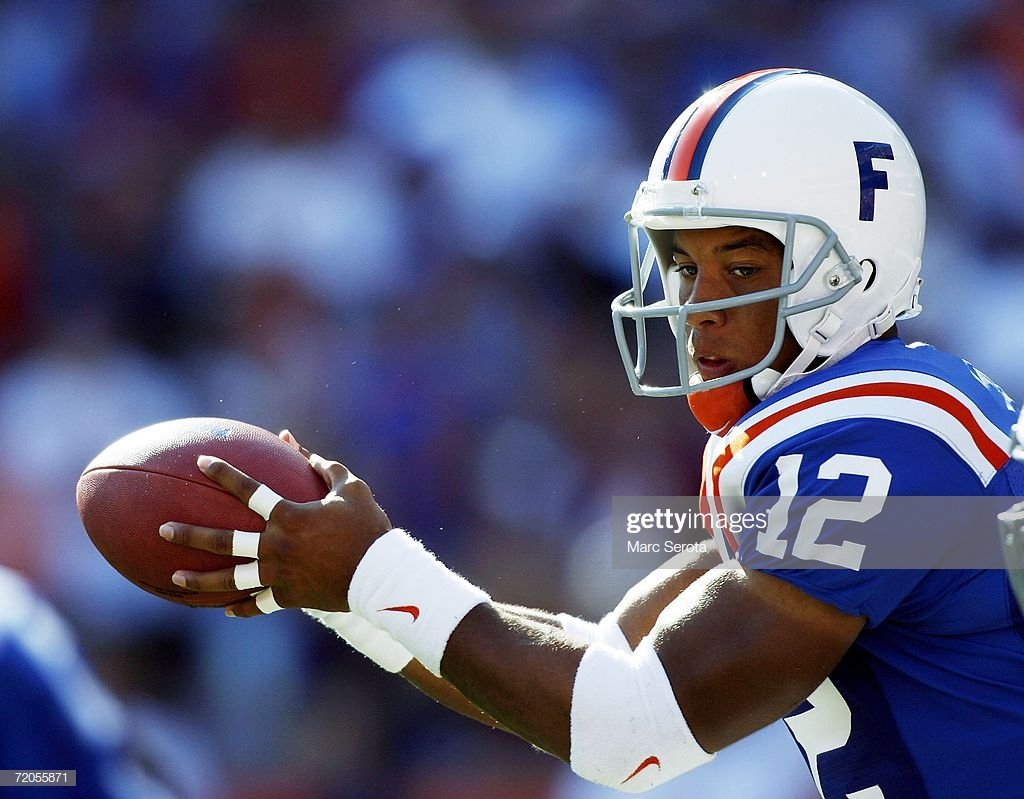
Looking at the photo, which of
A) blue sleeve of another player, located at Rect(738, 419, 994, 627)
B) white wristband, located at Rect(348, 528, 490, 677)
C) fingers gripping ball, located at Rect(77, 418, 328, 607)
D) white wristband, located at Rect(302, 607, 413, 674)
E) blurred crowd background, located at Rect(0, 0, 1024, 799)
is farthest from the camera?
blurred crowd background, located at Rect(0, 0, 1024, 799)

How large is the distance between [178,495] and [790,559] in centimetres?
86

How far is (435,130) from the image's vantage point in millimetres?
4184

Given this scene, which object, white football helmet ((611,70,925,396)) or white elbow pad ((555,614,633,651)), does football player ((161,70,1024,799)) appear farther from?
white elbow pad ((555,614,633,651))

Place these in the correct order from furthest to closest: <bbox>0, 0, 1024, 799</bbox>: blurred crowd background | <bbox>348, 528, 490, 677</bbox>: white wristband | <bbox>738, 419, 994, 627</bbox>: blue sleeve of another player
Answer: <bbox>0, 0, 1024, 799</bbox>: blurred crowd background < <bbox>348, 528, 490, 677</bbox>: white wristband < <bbox>738, 419, 994, 627</bbox>: blue sleeve of another player

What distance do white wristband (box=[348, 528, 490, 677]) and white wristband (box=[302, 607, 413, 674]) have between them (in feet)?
1.39

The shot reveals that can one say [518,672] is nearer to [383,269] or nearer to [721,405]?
[721,405]

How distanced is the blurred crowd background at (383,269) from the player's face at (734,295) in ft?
5.79

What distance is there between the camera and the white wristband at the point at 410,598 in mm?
1695

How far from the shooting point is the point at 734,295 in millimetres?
1952

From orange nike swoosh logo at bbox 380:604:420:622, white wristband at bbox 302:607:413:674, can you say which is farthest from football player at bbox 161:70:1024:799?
white wristband at bbox 302:607:413:674

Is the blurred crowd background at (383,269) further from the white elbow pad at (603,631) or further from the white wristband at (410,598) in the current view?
the white wristband at (410,598)

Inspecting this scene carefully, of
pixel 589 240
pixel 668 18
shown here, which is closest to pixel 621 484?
pixel 589 240

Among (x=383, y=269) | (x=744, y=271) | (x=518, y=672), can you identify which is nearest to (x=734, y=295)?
(x=744, y=271)

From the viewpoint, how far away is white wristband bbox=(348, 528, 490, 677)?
5.56 feet
